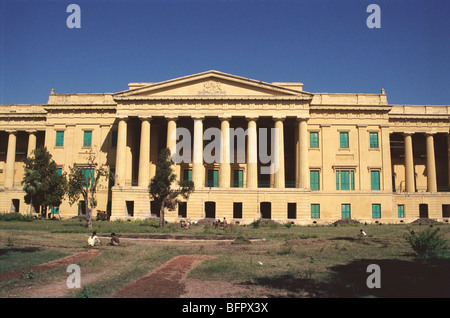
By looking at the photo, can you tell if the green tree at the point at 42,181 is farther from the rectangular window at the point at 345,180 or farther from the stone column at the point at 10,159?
the rectangular window at the point at 345,180

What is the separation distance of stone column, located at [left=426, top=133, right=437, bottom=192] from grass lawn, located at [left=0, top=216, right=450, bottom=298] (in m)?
26.8

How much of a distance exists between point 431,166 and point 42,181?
4616 centimetres

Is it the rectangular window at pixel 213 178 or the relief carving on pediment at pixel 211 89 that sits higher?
the relief carving on pediment at pixel 211 89

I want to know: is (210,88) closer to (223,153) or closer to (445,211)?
(223,153)

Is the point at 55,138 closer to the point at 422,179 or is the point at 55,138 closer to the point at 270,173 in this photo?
the point at 270,173

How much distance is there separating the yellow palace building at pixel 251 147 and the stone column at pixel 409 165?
0.13m

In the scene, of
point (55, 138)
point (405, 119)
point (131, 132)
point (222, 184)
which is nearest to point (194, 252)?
point (222, 184)

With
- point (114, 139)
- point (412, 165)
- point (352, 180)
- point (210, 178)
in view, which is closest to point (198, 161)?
point (210, 178)

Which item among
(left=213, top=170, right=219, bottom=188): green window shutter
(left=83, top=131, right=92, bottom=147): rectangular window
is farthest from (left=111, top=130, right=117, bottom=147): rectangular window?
(left=213, top=170, right=219, bottom=188): green window shutter

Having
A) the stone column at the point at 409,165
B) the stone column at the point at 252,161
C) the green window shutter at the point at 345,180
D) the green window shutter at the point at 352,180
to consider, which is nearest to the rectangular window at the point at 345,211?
the green window shutter at the point at 345,180

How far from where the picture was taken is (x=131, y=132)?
44.0 metres

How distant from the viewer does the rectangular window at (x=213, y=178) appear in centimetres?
4431

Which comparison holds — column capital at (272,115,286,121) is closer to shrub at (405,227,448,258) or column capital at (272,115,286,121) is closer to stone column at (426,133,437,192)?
stone column at (426,133,437,192)

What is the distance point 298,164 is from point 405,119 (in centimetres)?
1708
